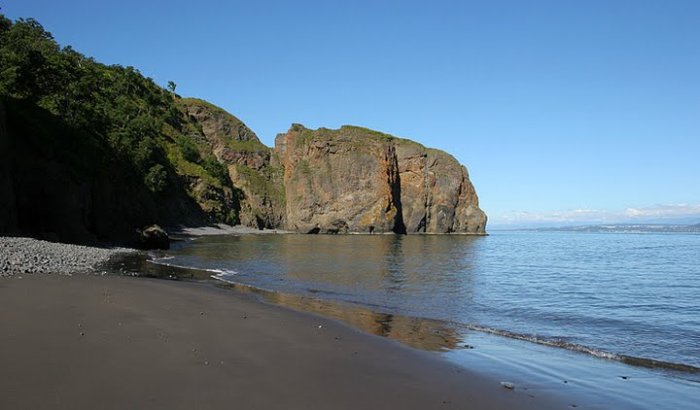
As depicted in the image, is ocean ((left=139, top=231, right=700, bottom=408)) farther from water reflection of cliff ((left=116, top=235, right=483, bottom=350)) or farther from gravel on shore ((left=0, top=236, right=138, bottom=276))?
gravel on shore ((left=0, top=236, right=138, bottom=276))

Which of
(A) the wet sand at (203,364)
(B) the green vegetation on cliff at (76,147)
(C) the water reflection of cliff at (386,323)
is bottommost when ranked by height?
(C) the water reflection of cliff at (386,323)

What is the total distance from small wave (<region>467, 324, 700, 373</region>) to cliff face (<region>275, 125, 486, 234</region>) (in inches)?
4151

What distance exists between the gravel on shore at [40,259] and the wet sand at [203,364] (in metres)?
5.67

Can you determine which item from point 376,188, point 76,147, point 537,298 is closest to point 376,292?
point 537,298

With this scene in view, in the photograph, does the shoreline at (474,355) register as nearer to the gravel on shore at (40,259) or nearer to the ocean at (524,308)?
the ocean at (524,308)

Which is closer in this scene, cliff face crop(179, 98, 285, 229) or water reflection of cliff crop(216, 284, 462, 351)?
water reflection of cliff crop(216, 284, 462, 351)

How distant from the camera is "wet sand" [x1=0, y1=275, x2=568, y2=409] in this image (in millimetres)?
5773

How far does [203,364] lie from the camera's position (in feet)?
23.6

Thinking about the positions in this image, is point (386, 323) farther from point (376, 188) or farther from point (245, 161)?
point (245, 161)

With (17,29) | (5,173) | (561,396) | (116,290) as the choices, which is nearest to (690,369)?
(561,396)

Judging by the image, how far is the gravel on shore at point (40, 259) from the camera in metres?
16.9

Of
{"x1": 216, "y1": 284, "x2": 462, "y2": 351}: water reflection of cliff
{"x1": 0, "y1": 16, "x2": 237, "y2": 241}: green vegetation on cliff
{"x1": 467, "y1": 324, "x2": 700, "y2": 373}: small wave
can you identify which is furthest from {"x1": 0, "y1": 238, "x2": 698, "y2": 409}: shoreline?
{"x1": 0, "y1": 16, "x2": 237, "y2": 241}: green vegetation on cliff

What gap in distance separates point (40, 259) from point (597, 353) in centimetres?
2022

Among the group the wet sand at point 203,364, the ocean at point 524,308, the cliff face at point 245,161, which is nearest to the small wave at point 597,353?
the ocean at point 524,308
